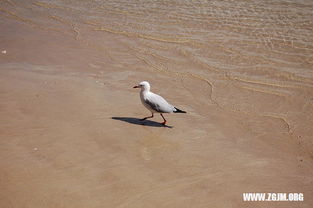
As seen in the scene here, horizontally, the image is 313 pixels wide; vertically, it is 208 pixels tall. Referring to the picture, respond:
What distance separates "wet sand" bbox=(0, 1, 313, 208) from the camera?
4.49m

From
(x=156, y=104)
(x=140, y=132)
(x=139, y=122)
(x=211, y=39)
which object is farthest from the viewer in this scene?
(x=211, y=39)

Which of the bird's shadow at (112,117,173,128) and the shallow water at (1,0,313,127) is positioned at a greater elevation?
the shallow water at (1,0,313,127)

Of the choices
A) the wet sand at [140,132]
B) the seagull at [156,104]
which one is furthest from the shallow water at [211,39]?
the seagull at [156,104]

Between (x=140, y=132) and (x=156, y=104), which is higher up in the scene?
(x=156, y=104)

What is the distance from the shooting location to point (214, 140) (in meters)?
5.99

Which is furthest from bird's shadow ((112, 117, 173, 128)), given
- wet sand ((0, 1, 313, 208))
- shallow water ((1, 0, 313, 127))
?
Result: shallow water ((1, 0, 313, 127))

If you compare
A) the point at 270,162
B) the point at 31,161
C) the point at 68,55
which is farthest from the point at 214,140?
the point at 68,55

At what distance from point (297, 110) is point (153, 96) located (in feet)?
9.81

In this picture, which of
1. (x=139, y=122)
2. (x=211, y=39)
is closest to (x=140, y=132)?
(x=139, y=122)

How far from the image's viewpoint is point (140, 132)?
238 inches

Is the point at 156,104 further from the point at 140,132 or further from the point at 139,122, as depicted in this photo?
the point at 140,132

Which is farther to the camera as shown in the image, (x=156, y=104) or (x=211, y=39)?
(x=211, y=39)

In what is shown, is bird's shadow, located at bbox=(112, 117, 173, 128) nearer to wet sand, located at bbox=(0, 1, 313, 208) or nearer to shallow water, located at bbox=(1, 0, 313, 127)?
wet sand, located at bbox=(0, 1, 313, 208)

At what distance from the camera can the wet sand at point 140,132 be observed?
4492mm
